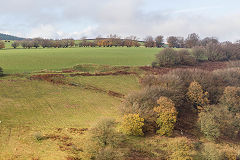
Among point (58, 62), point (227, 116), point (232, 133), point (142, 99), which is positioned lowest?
point (232, 133)

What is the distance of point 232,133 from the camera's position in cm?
3428

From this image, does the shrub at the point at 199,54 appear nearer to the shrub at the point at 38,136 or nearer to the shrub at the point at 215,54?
the shrub at the point at 215,54

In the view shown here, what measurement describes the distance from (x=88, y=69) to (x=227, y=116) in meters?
47.3

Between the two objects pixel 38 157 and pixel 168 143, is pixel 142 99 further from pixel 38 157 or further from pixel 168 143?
pixel 38 157

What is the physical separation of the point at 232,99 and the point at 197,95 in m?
7.03

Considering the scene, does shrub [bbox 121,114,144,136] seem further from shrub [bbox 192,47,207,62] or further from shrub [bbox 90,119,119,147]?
shrub [bbox 192,47,207,62]

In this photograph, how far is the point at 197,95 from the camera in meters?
43.4

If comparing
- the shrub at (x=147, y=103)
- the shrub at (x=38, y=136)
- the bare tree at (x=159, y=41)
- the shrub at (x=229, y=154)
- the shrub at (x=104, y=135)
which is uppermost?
the bare tree at (x=159, y=41)

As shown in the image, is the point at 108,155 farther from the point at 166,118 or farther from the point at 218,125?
the point at 218,125

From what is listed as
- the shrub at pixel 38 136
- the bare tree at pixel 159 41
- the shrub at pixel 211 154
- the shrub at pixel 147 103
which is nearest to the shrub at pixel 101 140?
the shrub at pixel 38 136

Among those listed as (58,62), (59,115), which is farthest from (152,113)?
(58,62)

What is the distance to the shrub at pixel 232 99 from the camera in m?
40.3

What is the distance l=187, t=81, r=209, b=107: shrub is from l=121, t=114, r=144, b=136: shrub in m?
19.0

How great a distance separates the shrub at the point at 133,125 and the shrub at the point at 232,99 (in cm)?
2302
